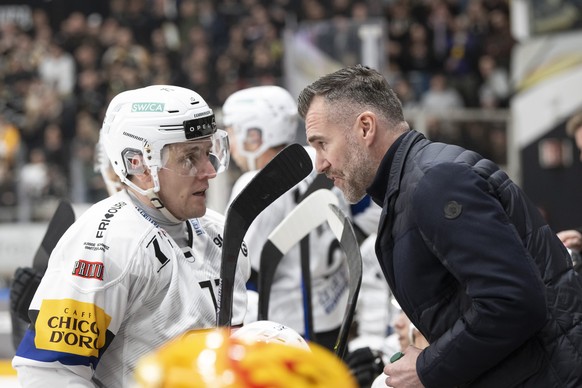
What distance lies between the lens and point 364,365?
352cm

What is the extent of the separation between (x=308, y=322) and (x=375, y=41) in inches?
166

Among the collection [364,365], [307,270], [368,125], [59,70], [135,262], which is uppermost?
[368,125]

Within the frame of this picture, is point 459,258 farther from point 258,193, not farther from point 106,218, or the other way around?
point 106,218

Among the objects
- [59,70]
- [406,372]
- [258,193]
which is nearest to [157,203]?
[258,193]

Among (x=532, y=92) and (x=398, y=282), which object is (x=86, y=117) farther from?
(x=398, y=282)

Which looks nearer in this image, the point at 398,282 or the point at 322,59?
the point at 398,282

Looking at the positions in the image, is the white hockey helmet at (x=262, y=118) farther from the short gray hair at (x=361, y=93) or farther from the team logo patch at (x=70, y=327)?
the team logo patch at (x=70, y=327)

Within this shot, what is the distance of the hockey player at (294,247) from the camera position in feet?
12.7

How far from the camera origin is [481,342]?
204cm

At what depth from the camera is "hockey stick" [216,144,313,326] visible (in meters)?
2.45

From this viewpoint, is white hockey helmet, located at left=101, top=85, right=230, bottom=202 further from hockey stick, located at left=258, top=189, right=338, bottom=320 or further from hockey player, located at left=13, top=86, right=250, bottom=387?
hockey stick, located at left=258, top=189, right=338, bottom=320

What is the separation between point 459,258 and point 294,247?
1895 mm

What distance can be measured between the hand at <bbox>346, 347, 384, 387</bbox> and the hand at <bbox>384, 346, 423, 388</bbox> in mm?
1302

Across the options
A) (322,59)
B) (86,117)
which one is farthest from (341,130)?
(86,117)
